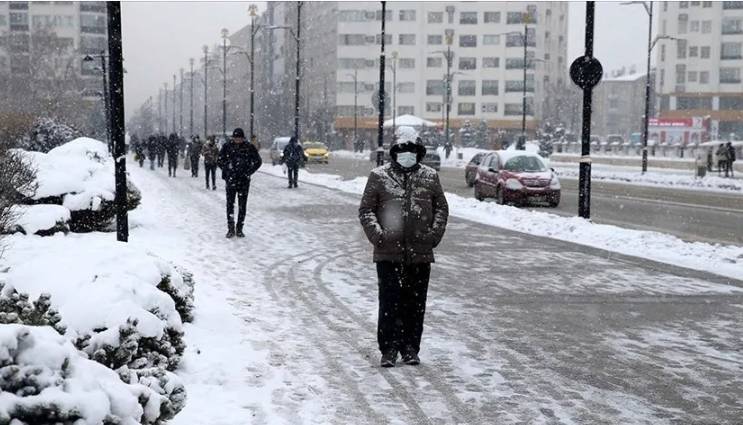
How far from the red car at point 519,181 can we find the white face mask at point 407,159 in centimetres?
1693

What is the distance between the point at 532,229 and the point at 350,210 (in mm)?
5401

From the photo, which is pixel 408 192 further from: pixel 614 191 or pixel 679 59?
pixel 679 59

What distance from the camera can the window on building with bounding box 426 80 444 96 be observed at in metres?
118

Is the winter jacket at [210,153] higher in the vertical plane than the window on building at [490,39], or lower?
lower

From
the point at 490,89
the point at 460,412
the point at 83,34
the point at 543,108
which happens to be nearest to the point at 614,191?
the point at 460,412

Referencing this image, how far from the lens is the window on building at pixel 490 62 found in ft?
391

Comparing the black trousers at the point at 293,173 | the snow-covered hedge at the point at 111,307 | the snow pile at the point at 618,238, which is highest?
the snow-covered hedge at the point at 111,307

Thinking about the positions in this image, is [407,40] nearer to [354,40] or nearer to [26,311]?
A: [354,40]

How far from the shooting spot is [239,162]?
14.6 m

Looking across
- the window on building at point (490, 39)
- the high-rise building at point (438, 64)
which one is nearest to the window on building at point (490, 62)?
the high-rise building at point (438, 64)

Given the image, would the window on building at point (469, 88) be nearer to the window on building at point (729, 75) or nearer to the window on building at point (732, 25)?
the window on building at point (729, 75)

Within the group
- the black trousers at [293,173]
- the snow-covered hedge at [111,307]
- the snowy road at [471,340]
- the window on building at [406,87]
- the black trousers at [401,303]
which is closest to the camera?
the snow-covered hedge at [111,307]

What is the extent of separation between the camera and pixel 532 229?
1670 centimetres

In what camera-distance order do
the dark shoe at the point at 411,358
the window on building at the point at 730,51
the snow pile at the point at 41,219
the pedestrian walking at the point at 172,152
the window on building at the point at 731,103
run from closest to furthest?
1. the dark shoe at the point at 411,358
2. the snow pile at the point at 41,219
3. the pedestrian walking at the point at 172,152
4. the window on building at the point at 731,103
5. the window on building at the point at 730,51
